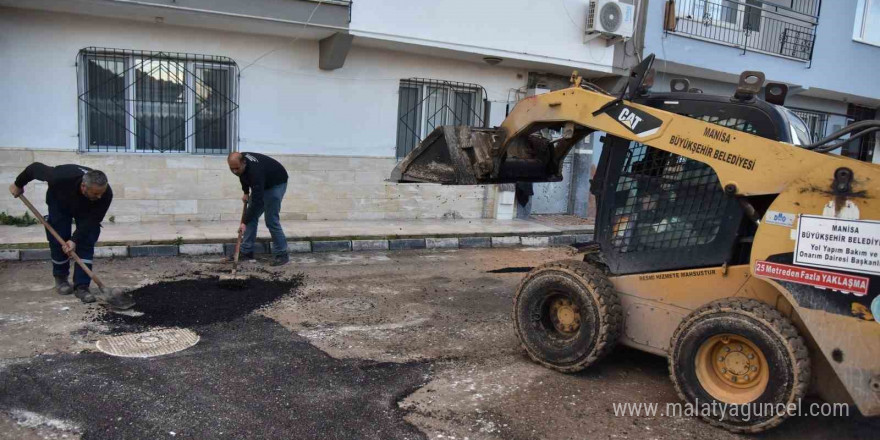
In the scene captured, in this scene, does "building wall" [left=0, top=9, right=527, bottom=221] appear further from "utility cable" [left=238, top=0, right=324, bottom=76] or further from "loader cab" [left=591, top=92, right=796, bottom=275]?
"loader cab" [left=591, top=92, right=796, bottom=275]

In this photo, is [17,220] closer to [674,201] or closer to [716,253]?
[674,201]

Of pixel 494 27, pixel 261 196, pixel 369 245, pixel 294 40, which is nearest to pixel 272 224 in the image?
pixel 261 196

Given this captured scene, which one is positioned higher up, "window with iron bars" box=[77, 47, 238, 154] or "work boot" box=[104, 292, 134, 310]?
"window with iron bars" box=[77, 47, 238, 154]

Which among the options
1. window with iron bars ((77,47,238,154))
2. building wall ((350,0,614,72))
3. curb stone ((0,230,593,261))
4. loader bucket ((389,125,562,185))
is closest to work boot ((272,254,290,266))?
curb stone ((0,230,593,261))

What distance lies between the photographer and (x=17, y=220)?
28.6 feet

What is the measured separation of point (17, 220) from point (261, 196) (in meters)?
3.83

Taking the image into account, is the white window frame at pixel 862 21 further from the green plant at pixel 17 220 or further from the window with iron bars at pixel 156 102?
the green plant at pixel 17 220

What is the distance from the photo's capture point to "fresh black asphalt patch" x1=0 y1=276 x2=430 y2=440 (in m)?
3.65

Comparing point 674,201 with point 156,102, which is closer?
point 674,201

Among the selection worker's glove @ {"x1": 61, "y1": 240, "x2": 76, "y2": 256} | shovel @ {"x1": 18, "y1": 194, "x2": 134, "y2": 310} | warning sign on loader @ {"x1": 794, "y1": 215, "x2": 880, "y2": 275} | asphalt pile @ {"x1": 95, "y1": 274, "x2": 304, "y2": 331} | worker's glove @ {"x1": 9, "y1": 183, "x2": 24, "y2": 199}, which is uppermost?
warning sign on loader @ {"x1": 794, "y1": 215, "x2": 880, "y2": 275}

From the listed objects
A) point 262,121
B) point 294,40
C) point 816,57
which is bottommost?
point 262,121

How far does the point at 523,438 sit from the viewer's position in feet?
12.1

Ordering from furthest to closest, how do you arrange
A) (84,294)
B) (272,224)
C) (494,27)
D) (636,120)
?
(494,27)
(272,224)
(84,294)
(636,120)

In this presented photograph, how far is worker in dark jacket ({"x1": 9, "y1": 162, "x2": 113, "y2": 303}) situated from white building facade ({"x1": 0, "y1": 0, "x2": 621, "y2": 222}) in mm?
3244
